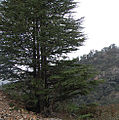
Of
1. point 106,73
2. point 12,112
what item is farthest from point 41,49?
point 106,73

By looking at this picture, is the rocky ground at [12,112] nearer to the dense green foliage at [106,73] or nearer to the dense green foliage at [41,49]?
the dense green foliage at [41,49]

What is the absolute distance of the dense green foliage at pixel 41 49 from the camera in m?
Result: 7.69

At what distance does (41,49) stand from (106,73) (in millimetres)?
26742

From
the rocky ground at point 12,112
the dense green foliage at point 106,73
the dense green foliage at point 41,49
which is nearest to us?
the rocky ground at point 12,112

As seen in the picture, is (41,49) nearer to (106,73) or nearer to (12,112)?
(12,112)

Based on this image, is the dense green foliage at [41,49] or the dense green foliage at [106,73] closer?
the dense green foliage at [41,49]

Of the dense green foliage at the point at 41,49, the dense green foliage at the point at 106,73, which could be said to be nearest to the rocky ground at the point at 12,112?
the dense green foliage at the point at 41,49

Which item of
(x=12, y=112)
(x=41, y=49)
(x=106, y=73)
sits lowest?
(x=12, y=112)

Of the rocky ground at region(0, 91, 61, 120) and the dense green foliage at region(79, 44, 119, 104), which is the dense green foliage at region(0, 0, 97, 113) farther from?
the dense green foliage at region(79, 44, 119, 104)

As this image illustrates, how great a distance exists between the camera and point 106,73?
33031mm

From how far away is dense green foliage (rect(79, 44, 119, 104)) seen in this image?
957 inches

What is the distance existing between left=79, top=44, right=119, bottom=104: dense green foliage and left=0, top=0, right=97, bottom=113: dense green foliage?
1361 cm

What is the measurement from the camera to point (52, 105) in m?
8.41

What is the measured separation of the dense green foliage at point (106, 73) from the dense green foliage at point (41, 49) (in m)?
13.6
